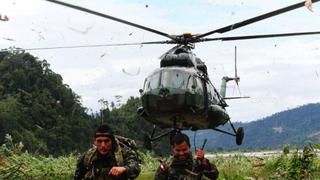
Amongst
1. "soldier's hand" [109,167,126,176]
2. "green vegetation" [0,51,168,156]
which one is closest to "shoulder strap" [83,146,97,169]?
"soldier's hand" [109,167,126,176]

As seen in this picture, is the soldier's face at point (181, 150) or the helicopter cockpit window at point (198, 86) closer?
the soldier's face at point (181, 150)

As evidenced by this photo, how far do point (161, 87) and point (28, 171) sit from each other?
382 cm

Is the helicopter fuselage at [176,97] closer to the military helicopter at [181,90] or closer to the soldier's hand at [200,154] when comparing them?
the military helicopter at [181,90]

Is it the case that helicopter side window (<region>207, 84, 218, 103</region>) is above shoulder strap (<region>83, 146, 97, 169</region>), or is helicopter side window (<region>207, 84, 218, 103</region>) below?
above

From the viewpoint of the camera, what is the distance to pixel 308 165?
32.0 ft

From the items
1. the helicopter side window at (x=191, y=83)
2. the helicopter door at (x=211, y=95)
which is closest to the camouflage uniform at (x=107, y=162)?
the helicopter side window at (x=191, y=83)

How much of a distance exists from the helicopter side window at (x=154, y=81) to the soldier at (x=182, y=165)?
304 inches

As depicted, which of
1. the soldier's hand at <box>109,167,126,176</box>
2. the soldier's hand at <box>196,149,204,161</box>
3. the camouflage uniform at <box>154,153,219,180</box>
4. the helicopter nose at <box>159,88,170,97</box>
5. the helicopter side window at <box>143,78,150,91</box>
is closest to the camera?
the soldier's hand at <box>109,167,126,176</box>

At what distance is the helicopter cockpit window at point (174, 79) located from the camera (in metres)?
13.6

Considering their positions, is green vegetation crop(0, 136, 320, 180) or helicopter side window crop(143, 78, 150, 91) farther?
helicopter side window crop(143, 78, 150, 91)

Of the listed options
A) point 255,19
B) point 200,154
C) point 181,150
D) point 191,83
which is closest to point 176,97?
point 191,83

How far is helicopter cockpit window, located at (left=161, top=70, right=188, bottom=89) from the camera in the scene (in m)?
13.6

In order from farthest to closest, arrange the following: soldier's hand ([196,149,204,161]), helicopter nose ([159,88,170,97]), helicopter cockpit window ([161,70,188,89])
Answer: helicopter cockpit window ([161,70,188,89]), helicopter nose ([159,88,170,97]), soldier's hand ([196,149,204,161])

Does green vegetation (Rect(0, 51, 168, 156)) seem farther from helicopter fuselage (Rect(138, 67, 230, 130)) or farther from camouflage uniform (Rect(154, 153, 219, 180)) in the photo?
camouflage uniform (Rect(154, 153, 219, 180))
